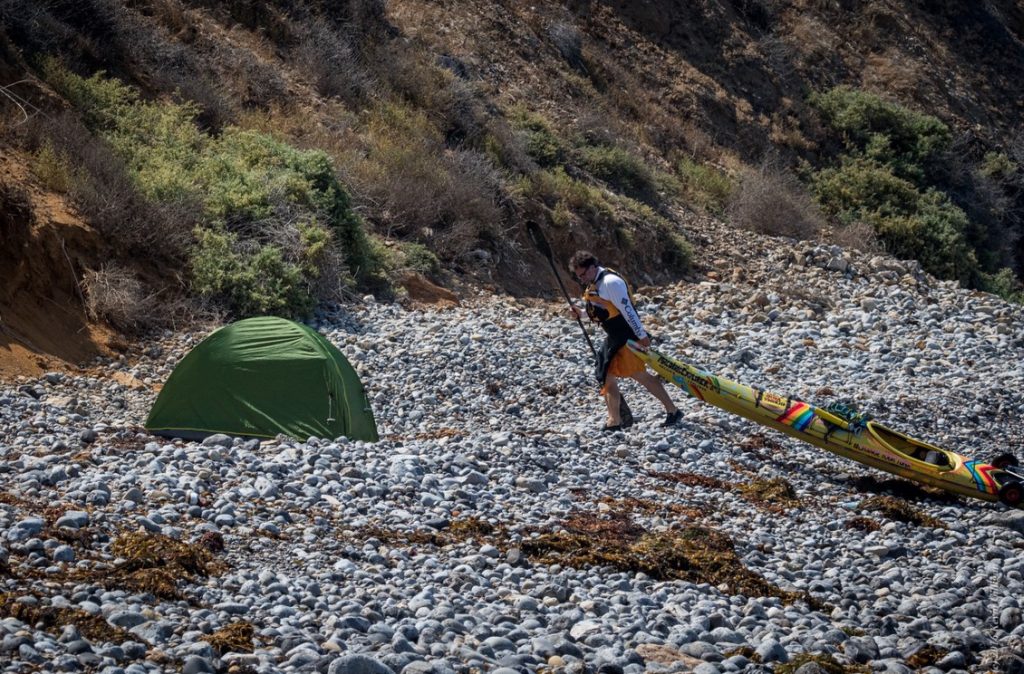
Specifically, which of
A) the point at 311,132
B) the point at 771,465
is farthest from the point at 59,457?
the point at 311,132

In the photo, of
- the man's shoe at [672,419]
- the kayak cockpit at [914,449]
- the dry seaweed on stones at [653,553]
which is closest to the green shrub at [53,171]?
the man's shoe at [672,419]

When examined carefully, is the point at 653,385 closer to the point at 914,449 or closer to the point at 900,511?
the point at 914,449

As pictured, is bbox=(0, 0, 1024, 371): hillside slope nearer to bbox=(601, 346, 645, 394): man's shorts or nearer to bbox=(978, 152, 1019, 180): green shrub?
bbox=(978, 152, 1019, 180): green shrub

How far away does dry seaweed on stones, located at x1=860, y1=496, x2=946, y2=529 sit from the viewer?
8.63 metres

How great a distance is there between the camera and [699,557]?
7.27 metres

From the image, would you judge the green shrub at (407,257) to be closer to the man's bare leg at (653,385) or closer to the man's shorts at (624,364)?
→ the man's shorts at (624,364)

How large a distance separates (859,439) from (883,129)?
19443 mm

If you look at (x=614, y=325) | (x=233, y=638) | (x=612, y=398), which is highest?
(x=614, y=325)

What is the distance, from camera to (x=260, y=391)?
30.1 ft

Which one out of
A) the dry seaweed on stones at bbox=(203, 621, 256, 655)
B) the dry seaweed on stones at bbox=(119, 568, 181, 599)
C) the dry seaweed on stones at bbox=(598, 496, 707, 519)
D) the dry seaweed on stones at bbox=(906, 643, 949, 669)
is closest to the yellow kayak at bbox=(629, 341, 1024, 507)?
the dry seaweed on stones at bbox=(598, 496, 707, 519)

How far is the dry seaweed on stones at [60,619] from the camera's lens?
512 centimetres

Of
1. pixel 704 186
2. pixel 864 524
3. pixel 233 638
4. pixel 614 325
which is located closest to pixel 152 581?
pixel 233 638

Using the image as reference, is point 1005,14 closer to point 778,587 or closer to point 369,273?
point 369,273

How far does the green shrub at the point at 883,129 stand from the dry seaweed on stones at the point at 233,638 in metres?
23.1
